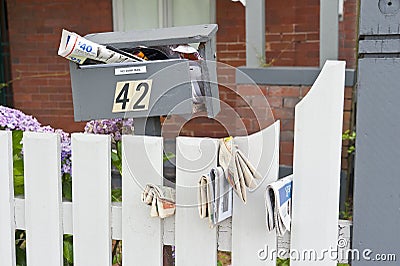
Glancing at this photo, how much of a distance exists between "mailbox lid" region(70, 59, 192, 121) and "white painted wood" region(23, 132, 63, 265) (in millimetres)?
216

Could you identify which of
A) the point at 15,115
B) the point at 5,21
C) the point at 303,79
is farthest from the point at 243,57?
the point at 15,115

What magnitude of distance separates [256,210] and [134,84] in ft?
1.44

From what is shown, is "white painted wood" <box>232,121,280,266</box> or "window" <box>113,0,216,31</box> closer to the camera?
"white painted wood" <box>232,121,280,266</box>

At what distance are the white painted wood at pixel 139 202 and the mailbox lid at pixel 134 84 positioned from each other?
3.9 inches

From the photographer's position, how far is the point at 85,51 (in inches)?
48.0

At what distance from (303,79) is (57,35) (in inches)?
109

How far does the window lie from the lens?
4.66 m

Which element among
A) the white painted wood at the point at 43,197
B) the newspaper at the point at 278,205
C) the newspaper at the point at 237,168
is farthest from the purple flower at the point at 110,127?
the newspaper at the point at 278,205

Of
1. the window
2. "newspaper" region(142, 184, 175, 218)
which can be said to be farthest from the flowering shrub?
the window

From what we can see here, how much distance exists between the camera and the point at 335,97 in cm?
→ 121

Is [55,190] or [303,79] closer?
[55,190]

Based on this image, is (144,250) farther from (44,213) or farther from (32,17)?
(32,17)

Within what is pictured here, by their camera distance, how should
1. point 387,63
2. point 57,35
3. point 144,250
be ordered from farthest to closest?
point 57,35 → point 144,250 → point 387,63

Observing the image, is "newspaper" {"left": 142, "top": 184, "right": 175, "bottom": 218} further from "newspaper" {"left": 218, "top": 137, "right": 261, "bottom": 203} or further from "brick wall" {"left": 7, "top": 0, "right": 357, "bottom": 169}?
"brick wall" {"left": 7, "top": 0, "right": 357, "bottom": 169}
